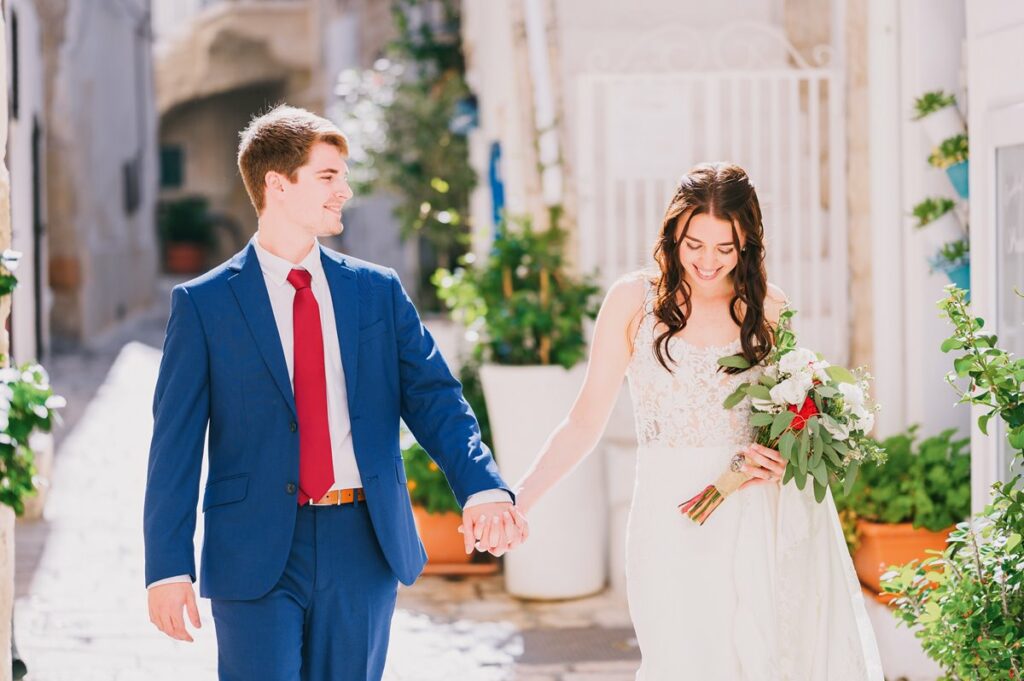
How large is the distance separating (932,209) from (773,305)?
7.18 feet

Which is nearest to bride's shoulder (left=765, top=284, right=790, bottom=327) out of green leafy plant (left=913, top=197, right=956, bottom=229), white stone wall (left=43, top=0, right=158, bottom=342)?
green leafy plant (left=913, top=197, right=956, bottom=229)

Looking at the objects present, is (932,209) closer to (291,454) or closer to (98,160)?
(291,454)

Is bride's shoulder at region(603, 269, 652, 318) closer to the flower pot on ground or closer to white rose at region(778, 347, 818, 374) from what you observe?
white rose at region(778, 347, 818, 374)

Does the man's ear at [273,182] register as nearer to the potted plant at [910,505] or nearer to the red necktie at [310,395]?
the red necktie at [310,395]

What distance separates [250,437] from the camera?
9.55 feet

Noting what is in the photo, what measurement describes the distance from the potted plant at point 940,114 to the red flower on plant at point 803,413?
2385 millimetres

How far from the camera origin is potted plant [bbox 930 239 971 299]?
5102mm

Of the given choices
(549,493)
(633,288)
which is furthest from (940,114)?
(633,288)

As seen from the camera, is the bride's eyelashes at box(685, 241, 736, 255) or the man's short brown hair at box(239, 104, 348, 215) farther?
the bride's eyelashes at box(685, 241, 736, 255)

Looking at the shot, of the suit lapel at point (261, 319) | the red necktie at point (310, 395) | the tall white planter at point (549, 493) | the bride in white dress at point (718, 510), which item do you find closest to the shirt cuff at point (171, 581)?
the red necktie at point (310, 395)

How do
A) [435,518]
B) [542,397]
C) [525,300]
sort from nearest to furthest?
[542,397] → [525,300] → [435,518]

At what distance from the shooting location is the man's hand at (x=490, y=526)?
298cm

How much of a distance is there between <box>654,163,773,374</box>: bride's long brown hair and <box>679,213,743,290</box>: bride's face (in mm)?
12

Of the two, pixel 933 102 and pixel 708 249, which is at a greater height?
pixel 933 102
